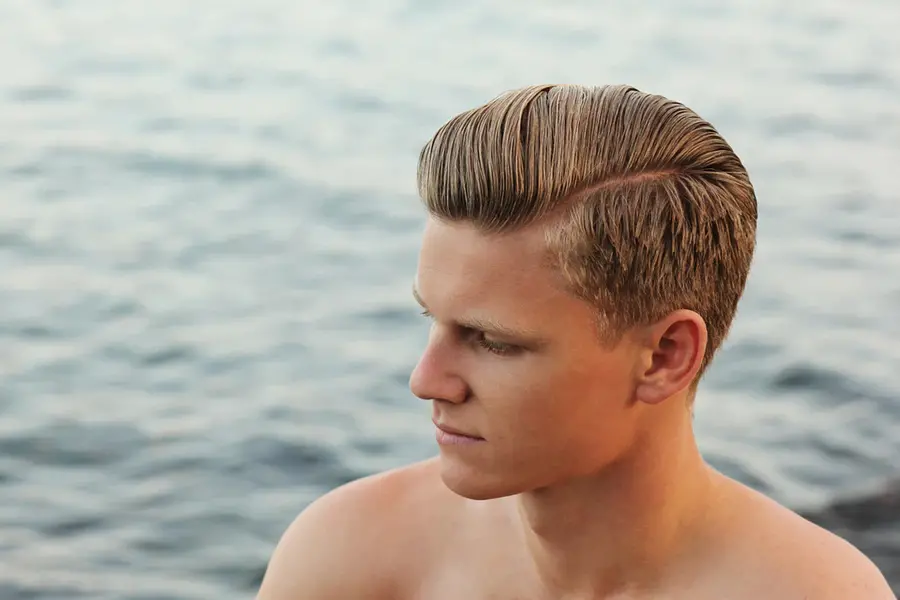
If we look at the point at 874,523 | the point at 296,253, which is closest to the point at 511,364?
the point at 874,523

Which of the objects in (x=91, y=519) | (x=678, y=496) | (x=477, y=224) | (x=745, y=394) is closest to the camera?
(x=477, y=224)

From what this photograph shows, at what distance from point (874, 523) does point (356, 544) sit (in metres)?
2.40

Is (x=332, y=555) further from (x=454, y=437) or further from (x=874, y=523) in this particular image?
(x=874, y=523)

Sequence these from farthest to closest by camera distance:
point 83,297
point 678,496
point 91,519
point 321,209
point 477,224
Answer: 1. point 321,209
2. point 83,297
3. point 91,519
4. point 678,496
5. point 477,224

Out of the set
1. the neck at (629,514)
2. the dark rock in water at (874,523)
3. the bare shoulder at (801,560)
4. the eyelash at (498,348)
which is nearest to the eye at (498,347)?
the eyelash at (498,348)

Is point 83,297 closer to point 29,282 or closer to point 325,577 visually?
point 29,282

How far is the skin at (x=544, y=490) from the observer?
1789 mm

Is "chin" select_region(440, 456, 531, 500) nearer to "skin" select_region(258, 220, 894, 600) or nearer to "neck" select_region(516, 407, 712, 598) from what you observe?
"skin" select_region(258, 220, 894, 600)

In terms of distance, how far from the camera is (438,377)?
5.87 ft

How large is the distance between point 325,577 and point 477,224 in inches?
26.5

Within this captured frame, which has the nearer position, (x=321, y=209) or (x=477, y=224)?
(x=477, y=224)

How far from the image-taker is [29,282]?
5.59 m

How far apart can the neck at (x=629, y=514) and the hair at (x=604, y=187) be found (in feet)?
0.69

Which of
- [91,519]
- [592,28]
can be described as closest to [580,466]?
[91,519]
